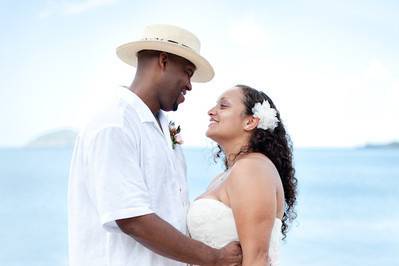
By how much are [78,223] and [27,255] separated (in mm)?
11770

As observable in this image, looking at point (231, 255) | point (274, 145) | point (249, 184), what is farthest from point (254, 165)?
point (231, 255)

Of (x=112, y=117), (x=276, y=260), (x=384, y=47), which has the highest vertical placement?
(x=384, y=47)

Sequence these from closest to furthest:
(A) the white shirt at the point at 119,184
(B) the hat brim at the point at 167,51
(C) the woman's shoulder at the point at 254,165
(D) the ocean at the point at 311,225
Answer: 1. (A) the white shirt at the point at 119,184
2. (B) the hat brim at the point at 167,51
3. (C) the woman's shoulder at the point at 254,165
4. (D) the ocean at the point at 311,225

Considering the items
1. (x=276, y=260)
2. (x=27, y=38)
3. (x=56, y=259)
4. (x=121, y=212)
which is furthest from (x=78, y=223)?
(x=27, y=38)

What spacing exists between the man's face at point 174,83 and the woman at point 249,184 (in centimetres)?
39

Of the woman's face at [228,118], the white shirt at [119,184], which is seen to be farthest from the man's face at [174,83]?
the woman's face at [228,118]

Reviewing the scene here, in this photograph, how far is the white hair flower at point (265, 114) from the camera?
3049mm

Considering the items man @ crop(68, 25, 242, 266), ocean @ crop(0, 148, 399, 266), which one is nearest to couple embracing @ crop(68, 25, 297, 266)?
man @ crop(68, 25, 242, 266)

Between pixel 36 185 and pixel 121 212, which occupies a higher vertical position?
pixel 121 212

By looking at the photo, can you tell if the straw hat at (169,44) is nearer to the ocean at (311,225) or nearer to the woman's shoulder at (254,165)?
the woman's shoulder at (254,165)

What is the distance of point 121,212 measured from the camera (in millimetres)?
2340

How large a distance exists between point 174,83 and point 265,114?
1.76 feet

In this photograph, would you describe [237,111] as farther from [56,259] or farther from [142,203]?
[56,259]

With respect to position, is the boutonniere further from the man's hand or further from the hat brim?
the man's hand
